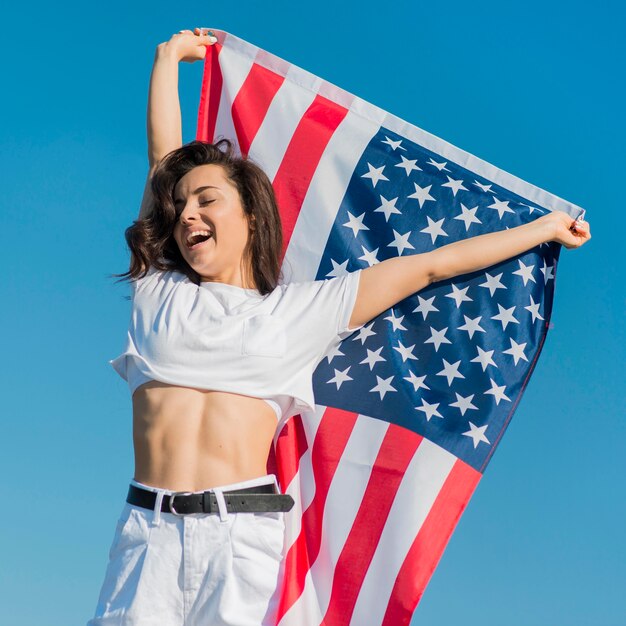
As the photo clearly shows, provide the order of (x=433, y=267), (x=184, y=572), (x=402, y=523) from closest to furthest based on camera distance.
Result: (x=184, y=572), (x=433, y=267), (x=402, y=523)

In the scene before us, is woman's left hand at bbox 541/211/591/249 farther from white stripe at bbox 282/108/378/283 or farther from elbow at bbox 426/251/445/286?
white stripe at bbox 282/108/378/283

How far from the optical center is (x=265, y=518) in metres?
5.63

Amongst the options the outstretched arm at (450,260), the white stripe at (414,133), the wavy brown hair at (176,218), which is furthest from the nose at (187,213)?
the white stripe at (414,133)

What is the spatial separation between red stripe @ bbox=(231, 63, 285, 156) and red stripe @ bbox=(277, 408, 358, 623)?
87.7 inches

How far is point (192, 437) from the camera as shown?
A: 561 centimetres

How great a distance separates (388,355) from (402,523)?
1124 millimetres

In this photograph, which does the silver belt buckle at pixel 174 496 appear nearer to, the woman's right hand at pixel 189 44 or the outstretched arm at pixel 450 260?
the outstretched arm at pixel 450 260

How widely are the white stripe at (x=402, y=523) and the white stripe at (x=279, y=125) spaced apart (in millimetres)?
2446

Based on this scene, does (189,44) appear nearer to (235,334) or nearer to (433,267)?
(433,267)

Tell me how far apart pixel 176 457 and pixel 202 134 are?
3141mm

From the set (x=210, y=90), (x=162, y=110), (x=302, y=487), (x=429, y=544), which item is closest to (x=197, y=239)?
(x=162, y=110)

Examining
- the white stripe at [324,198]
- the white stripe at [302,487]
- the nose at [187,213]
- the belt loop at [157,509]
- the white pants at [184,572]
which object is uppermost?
the white stripe at [324,198]

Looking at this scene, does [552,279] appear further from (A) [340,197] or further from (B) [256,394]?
(B) [256,394]

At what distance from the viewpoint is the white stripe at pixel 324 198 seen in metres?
7.41
